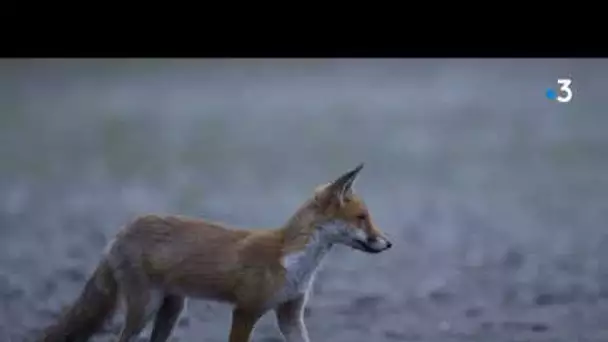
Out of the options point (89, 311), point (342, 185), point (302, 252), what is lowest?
point (89, 311)

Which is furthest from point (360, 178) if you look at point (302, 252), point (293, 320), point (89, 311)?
point (89, 311)

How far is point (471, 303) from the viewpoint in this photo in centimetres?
211

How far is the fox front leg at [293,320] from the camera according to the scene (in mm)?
2061

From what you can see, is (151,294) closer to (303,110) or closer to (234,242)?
(234,242)

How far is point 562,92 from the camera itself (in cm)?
212

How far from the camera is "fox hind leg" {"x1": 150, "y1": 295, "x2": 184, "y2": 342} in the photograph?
2.06 meters

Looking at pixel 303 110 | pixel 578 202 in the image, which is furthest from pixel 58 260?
pixel 578 202

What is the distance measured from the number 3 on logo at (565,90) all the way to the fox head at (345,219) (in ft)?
1.43

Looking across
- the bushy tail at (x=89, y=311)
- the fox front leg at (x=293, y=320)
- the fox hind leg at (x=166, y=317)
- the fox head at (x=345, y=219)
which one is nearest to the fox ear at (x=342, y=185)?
the fox head at (x=345, y=219)

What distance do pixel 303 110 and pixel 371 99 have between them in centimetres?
13

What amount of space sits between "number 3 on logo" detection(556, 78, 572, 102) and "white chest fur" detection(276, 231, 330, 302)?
0.53 m

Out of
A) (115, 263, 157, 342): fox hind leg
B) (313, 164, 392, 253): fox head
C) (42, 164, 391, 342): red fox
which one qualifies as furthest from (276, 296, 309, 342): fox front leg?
(115, 263, 157, 342): fox hind leg

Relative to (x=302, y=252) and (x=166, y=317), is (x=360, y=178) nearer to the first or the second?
(x=302, y=252)

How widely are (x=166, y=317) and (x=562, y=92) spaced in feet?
2.83
